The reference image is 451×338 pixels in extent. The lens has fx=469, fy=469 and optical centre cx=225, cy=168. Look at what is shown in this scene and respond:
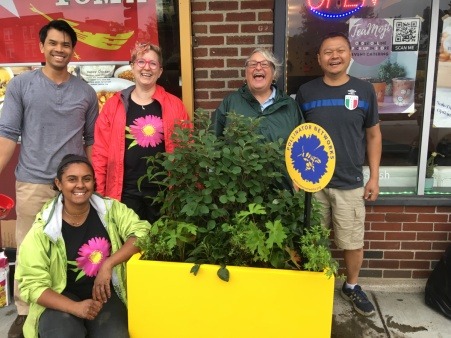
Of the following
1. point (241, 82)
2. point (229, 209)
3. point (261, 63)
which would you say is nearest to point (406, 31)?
point (241, 82)

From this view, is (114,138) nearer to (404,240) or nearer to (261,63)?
(261,63)

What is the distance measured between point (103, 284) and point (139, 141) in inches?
33.0

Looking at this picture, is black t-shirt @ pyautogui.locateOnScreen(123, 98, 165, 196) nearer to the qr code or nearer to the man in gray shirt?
the man in gray shirt

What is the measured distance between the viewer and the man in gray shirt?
8.96 ft

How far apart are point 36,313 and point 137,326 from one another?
54cm

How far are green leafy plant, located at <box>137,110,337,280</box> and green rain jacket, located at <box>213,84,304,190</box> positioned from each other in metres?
0.47

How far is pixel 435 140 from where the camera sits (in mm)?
3568

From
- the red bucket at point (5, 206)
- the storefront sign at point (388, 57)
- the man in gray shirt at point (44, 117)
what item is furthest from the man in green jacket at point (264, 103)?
the red bucket at point (5, 206)

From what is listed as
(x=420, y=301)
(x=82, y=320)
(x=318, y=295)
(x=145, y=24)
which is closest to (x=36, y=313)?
(x=82, y=320)

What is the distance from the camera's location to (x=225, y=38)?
325 centimetres

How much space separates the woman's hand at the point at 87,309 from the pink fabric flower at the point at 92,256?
0.61 ft

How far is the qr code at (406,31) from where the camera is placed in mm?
3414

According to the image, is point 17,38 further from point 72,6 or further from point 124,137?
point 124,137

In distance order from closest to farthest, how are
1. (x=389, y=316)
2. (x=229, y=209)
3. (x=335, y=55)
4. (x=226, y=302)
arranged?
(x=226, y=302) < (x=229, y=209) < (x=335, y=55) < (x=389, y=316)
